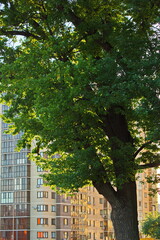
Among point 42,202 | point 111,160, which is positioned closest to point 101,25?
point 111,160

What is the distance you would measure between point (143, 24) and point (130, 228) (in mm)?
7889

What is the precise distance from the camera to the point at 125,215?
59.0ft

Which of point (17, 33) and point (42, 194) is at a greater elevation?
point (17, 33)

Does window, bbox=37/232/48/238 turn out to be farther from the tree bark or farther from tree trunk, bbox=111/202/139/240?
tree trunk, bbox=111/202/139/240

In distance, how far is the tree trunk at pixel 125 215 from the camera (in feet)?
58.5

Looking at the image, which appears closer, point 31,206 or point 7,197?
point 31,206

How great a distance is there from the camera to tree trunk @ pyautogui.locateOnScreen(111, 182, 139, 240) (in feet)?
58.5

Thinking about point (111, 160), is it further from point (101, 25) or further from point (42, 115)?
point (101, 25)

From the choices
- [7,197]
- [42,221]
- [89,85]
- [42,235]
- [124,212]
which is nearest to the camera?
[89,85]

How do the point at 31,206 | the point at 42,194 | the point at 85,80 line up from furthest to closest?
the point at 31,206 → the point at 42,194 → the point at 85,80

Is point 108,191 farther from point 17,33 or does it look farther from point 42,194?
point 42,194

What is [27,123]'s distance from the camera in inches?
744

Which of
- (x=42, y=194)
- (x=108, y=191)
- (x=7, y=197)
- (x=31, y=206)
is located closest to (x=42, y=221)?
(x=31, y=206)

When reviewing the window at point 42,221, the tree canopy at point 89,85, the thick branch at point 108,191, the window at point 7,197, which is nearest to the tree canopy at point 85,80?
the tree canopy at point 89,85
